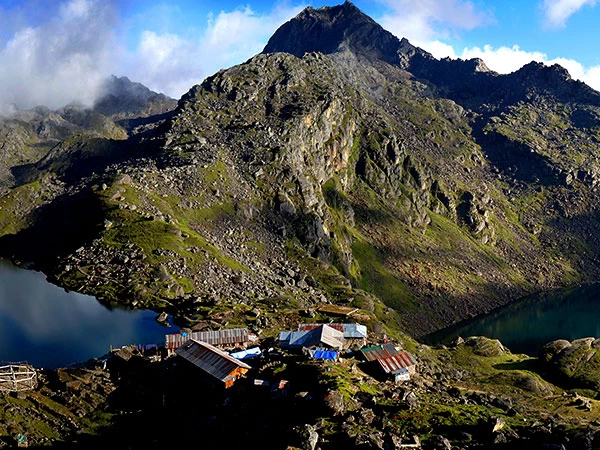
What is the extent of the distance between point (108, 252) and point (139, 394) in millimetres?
71838

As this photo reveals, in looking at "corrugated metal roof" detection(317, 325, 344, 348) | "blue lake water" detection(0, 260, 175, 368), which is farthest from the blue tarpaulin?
"blue lake water" detection(0, 260, 175, 368)

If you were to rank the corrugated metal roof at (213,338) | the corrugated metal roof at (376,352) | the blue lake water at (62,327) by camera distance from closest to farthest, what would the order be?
the corrugated metal roof at (376,352) → the corrugated metal roof at (213,338) → the blue lake water at (62,327)

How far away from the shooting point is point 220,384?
62188mm

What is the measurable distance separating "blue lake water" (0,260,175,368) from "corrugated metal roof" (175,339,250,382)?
72.5 feet

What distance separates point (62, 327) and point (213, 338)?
40.2 metres

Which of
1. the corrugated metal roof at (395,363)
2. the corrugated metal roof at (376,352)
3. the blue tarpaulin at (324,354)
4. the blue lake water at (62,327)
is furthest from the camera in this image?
the blue lake water at (62,327)

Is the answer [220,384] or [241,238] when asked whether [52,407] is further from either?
[241,238]

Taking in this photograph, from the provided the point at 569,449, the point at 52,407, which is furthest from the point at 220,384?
the point at 569,449

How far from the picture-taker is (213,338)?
8038cm

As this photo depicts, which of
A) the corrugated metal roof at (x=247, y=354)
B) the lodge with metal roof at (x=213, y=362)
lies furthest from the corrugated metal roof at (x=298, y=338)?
the lodge with metal roof at (x=213, y=362)

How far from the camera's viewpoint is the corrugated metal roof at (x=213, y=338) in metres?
78.6

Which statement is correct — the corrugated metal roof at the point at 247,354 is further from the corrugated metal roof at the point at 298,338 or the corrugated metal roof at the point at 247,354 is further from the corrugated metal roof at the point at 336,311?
the corrugated metal roof at the point at 336,311

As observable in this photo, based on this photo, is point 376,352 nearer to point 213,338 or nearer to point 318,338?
point 318,338

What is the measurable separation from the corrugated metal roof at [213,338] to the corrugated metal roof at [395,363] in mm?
22205
